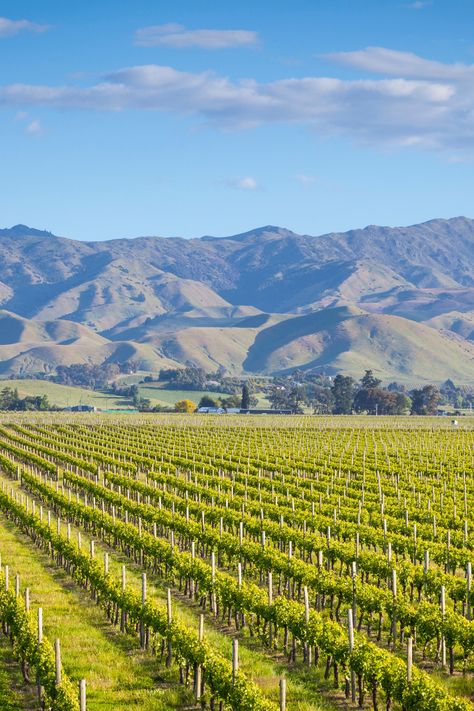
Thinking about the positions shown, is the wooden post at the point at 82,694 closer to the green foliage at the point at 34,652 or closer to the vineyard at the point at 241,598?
the vineyard at the point at 241,598

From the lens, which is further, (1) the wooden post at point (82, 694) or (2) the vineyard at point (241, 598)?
(2) the vineyard at point (241, 598)

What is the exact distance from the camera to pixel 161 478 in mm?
62156

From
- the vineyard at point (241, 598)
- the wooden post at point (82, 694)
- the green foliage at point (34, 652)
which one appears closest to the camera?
the wooden post at point (82, 694)

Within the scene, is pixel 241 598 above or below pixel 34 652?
above

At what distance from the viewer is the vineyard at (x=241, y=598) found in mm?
23000

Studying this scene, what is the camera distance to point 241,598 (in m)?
28.5

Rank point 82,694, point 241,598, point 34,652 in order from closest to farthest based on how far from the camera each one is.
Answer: point 82,694 → point 34,652 → point 241,598

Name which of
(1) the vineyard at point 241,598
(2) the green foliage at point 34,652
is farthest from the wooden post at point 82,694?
(2) the green foliage at point 34,652

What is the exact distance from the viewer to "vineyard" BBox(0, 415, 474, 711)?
23.0 metres

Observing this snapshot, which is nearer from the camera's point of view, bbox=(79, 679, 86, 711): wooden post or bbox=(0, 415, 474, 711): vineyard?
bbox=(79, 679, 86, 711): wooden post

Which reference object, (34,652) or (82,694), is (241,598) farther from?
(82,694)

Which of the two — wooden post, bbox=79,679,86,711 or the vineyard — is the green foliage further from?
wooden post, bbox=79,679,86,711

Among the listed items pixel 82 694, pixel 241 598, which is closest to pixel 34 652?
pixel 82 694

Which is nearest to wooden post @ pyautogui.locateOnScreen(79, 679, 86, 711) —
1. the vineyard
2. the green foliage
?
the vineyard
